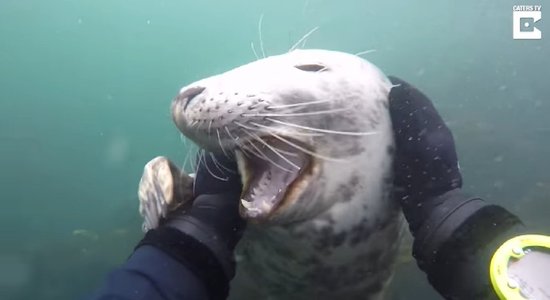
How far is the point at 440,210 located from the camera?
1.79 meters

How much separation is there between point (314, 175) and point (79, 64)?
3266 centimetres

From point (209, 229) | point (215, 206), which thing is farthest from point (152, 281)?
point (215, 206)

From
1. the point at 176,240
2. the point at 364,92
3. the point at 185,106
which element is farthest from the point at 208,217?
the point at 364,92

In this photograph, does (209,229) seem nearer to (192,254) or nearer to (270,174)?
(192,254)

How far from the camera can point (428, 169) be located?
1.92 metres

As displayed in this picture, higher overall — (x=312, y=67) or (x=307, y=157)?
(x=312, y=67)

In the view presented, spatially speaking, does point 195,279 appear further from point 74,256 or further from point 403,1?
point 403,1

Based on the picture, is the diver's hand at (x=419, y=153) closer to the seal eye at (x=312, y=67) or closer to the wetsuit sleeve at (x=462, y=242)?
the wetsuit sleeve at (x=462, y=242)

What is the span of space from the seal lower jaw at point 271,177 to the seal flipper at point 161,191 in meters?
0.33

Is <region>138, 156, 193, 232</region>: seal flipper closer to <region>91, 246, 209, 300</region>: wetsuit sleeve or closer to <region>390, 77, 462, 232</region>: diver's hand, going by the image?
<region>91, 246, 209, 300</region>: wetsuit sleeve

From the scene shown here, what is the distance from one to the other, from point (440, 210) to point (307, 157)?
0.50 m
